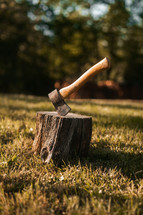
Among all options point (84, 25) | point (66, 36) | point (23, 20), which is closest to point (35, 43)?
point (23, 20)

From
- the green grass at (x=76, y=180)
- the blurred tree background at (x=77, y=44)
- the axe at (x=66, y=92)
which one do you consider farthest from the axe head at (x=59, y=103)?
the blurred tree background at (x=77, y=44)

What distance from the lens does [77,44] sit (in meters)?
24.5

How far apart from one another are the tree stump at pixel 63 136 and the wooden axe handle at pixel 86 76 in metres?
0.31

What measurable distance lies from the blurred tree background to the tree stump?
18.9 metres

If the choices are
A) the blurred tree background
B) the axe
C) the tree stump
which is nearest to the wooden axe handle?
the axe

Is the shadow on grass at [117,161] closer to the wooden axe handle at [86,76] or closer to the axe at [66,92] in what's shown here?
the axe at [66,92]

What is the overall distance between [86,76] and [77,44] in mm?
23103

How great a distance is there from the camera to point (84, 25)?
2491 cm

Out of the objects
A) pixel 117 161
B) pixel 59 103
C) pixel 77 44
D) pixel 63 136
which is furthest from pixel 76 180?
pixel 77 44

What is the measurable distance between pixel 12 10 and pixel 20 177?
1869 cm

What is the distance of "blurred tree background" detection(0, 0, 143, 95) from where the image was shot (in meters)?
22.1

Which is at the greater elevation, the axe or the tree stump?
the axe

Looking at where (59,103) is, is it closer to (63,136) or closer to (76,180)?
(63,136)

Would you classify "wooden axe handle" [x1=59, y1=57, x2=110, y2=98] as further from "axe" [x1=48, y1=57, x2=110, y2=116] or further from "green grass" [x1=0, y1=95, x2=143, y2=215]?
"green grass" [x1=0, y1=95, x2=143, y2=215]
